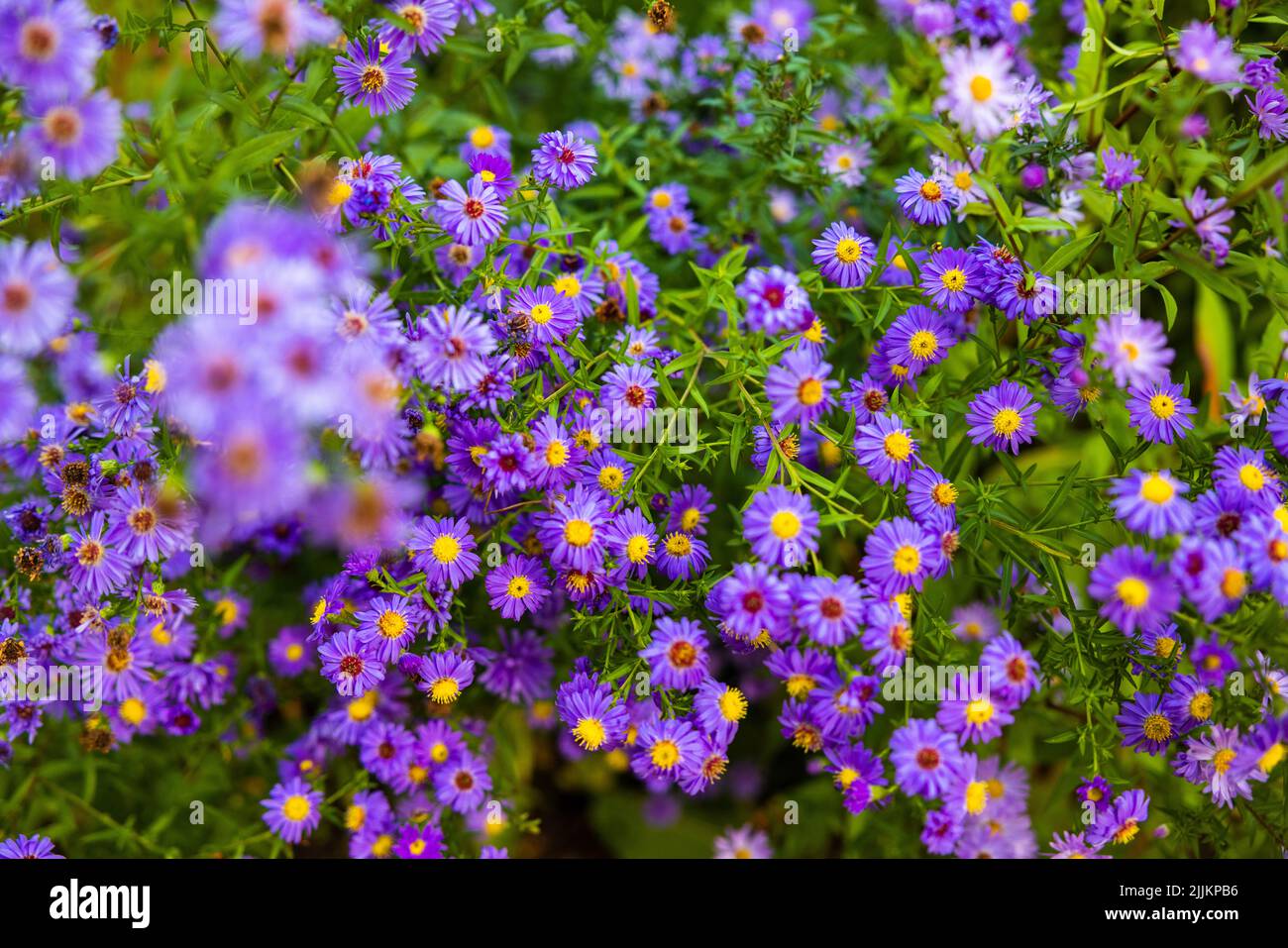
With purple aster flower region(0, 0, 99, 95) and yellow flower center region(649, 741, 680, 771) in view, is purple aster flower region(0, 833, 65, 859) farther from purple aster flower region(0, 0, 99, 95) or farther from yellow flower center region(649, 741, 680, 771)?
purple aster flower region(0, 0, 99, 95)

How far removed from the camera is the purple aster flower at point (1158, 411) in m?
1.63

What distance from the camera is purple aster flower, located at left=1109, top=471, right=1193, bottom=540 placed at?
137 centimetres

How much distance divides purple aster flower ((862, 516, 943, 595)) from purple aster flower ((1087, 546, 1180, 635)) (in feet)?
0.82

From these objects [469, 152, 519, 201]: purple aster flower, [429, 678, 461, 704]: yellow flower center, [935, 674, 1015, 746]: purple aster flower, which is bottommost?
[935, 674, 1015, 746]: purple aster flower

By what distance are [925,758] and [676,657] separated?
451 mm

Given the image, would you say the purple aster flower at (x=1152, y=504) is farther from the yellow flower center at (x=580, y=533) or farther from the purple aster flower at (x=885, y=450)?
the yellow flower center at (x=580, y=533)

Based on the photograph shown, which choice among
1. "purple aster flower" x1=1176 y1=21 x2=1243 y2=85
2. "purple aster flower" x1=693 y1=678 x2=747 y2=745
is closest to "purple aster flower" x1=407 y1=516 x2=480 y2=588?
"purple aster flower" x1=693 y1=678 x2=747 y2=745

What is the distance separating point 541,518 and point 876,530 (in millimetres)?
601

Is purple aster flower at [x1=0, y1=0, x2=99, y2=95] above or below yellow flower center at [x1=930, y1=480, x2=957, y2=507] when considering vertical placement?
above

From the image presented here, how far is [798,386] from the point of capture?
1.49m

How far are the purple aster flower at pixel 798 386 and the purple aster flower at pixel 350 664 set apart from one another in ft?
2.77

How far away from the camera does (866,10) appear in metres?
2.76
